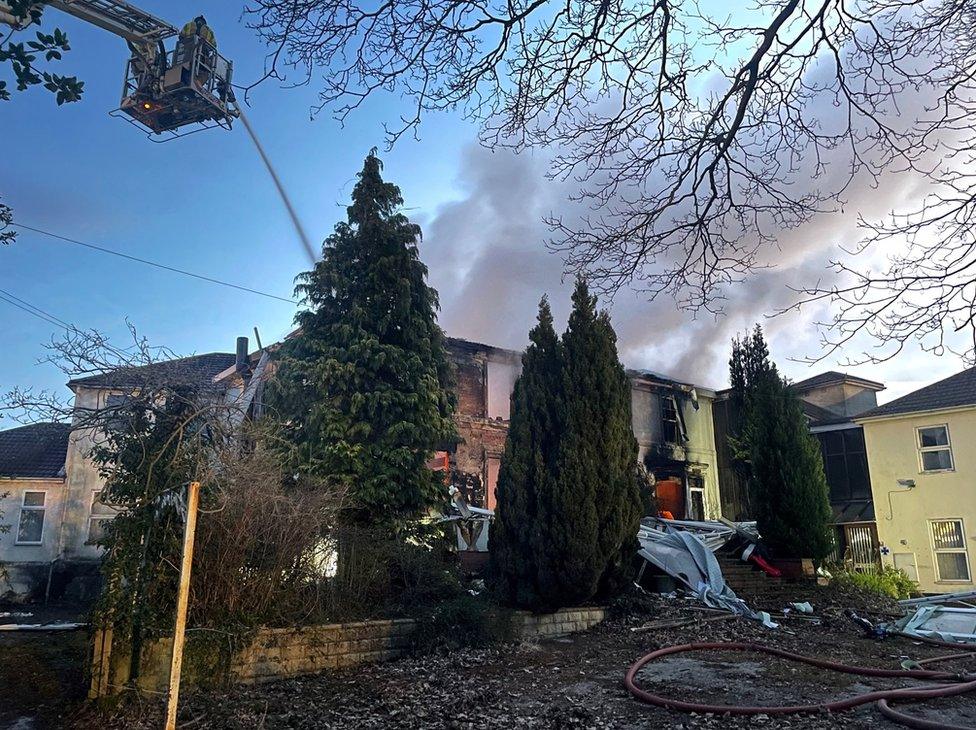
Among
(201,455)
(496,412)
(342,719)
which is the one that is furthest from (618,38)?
(496,412)

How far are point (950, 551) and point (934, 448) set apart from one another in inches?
121

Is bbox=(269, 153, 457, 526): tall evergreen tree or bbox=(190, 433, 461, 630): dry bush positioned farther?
bbox=(269, 153, 457, 526): tall evergreen tree

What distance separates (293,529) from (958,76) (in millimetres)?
8070

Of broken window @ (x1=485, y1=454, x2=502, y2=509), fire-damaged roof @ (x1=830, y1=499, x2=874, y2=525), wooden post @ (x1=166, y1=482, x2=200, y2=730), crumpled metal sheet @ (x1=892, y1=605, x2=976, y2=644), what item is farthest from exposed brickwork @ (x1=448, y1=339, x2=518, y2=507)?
wooden post @ (x1=166, y1=482, x2=200, y2=730)

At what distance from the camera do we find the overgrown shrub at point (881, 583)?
52.7 ft

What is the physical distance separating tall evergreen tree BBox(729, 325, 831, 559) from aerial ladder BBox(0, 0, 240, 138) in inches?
579

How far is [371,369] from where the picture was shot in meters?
16.0

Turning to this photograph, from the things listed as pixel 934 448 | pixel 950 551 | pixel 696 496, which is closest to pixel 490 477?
pixel 696 496

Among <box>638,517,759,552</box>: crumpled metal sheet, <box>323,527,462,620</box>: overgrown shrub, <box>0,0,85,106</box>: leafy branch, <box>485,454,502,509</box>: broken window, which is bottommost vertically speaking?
<box>323,527,462,620</box>: overgrown shrub

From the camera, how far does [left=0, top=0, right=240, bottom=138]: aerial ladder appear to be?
17.3 m

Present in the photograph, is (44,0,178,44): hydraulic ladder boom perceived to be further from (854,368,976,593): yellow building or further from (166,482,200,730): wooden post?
(854,368,976,593): yellow building

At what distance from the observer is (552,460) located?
39.5 feet

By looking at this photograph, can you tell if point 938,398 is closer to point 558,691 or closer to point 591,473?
point 591,473

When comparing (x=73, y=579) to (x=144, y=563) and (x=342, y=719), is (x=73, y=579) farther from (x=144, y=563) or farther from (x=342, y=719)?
(x=342, y=719)
